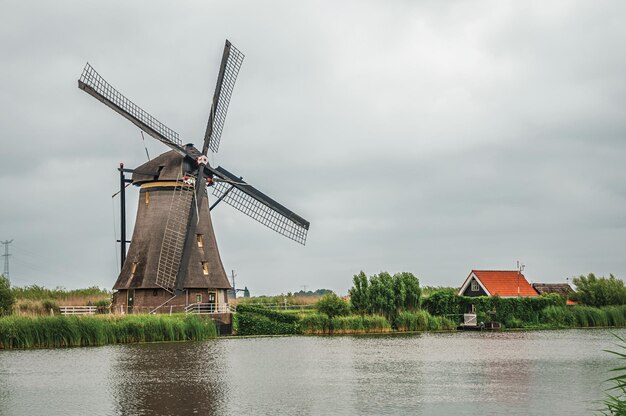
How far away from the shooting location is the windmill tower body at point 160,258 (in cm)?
3578

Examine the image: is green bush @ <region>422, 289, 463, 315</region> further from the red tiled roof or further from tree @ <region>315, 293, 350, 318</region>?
tree @ <region>315, 293, 350, 318</region>

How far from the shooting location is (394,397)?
15.9m

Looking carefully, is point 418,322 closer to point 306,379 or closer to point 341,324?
point 341,324

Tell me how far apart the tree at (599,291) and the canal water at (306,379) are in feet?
60.3

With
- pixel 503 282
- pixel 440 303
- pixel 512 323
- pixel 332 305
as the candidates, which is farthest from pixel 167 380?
pixel 503 282

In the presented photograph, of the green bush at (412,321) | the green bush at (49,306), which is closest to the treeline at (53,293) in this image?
the green bush at (49,306)

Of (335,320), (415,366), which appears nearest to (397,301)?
(335,320)

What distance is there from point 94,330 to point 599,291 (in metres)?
31.9

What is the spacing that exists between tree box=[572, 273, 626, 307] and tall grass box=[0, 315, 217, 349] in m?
25.9

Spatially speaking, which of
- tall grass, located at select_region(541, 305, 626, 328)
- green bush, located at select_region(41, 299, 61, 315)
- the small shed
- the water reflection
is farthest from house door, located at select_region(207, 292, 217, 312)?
the small shed

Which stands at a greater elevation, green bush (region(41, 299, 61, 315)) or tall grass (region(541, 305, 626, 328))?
green bush (region(41, 299, 61, 315))

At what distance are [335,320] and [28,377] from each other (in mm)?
20791

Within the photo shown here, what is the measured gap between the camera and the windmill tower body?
35.8 metres

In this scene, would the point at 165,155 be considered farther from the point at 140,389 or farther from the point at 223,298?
the point at 140,389
